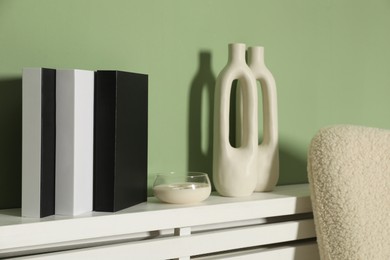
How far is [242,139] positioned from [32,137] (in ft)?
1.58

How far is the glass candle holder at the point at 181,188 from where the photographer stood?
1.04 meters

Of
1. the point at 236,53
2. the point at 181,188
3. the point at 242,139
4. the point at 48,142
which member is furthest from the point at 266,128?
the point at 48,142

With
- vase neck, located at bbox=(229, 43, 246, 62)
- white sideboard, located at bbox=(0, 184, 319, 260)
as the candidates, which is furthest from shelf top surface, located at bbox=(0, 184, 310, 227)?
vase neck, located at bbox=(229, 43, 246, 62)

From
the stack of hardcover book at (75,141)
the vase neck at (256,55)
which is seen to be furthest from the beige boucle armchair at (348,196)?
the stack of hardcover book at (75,141)

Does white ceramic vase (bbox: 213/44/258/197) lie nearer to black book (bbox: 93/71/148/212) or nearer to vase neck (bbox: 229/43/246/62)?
vase neck (bbox: 229/43/246/62)

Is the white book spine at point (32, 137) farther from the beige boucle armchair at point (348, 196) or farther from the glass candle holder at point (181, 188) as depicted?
the beige boucle armchair at point (348, 196)

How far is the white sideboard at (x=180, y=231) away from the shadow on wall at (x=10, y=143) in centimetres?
5

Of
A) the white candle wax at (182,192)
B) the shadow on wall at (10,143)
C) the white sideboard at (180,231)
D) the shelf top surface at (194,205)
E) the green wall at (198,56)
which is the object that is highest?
the green wall at (198,56)

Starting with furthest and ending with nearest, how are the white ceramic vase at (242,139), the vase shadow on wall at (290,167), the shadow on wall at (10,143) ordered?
1. the vase shadow on wall at (290,167)
2. the white ceramic vase at (242,139)
3. the shadow on wall at (10,143)

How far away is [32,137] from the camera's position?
35.6 inches

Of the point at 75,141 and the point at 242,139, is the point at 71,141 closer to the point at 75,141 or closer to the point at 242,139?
the point at 75,141

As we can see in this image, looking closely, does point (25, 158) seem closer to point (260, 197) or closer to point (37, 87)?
point (37, 87)

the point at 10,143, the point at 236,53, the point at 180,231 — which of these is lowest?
the point at 180,231

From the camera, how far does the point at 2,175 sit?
1020mm
